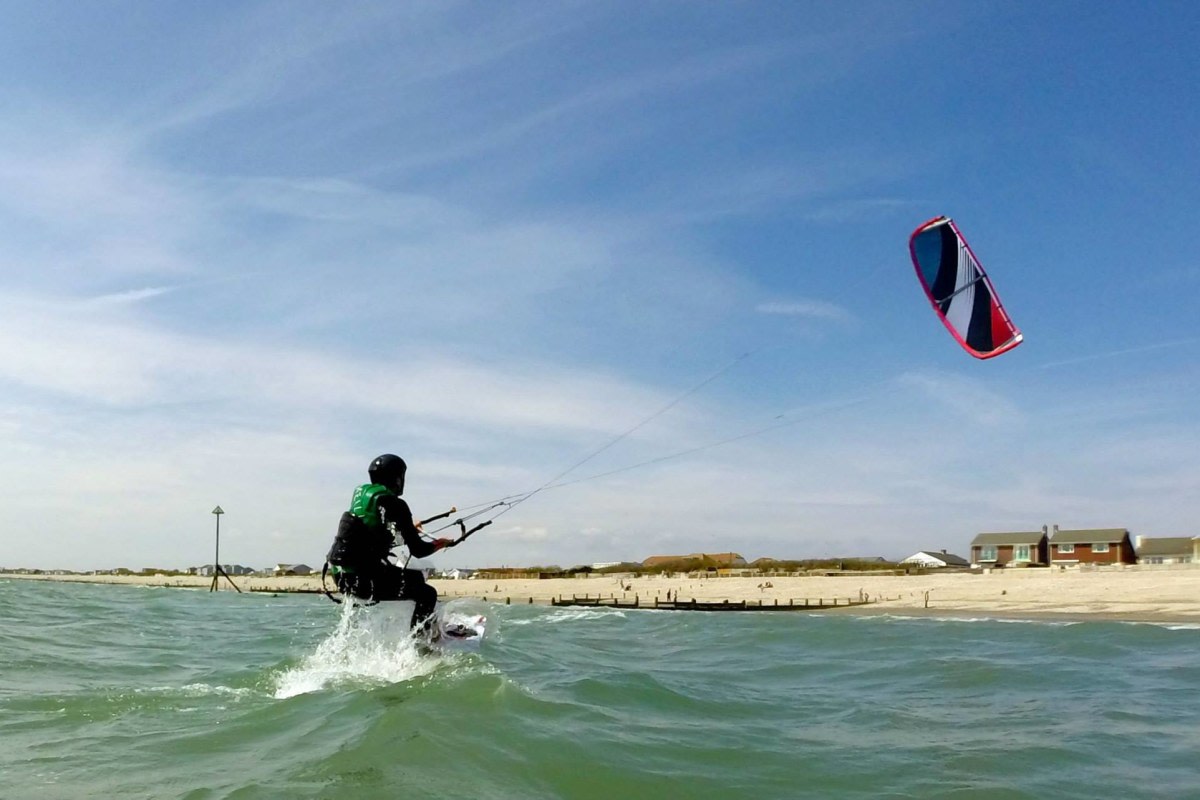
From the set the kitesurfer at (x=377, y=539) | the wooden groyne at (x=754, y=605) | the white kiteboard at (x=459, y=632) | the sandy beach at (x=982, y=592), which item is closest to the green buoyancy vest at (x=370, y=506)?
the kitesurfer at (x=377, y=539)

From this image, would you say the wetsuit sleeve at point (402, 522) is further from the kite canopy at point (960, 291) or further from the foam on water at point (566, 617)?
the foam on water at point (566, 617)

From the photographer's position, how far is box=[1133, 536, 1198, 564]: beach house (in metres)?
61.8

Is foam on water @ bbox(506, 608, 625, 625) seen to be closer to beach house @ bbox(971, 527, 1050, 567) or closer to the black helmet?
the black helmet

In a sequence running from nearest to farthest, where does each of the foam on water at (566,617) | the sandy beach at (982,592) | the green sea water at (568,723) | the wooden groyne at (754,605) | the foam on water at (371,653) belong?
1. the green sea water at (568,723)
2. the foam on water at (371,653)
3. the foam on water at (566,617)
4. the sandy beach at (982,592)
5. the wooden groyne at (754,605)

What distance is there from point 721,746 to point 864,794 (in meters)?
1.51

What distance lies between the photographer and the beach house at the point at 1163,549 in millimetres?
61750

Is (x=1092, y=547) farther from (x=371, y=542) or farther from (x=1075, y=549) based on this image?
(x=371, y=542)

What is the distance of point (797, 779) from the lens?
6.31 m

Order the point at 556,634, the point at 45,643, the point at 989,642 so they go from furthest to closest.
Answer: the point at 556,634, the point at 989,642, the point at 45,643

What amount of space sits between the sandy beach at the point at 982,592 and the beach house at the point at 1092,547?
59.1 feet

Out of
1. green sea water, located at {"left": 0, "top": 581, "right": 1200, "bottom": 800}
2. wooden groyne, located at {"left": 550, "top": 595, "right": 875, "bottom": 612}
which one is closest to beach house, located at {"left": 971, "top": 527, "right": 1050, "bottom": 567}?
wooden groyne, located at {"left": 550, "top": 595, "right": 875, "bottom": 612}

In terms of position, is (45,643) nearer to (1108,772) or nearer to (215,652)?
(215,652)

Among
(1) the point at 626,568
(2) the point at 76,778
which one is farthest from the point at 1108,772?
(1) the point at 626,568

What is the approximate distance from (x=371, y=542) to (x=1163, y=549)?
230ft
